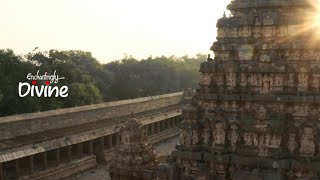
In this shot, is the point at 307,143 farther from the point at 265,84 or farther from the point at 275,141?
the point at 265,84

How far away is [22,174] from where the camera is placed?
21266 mm

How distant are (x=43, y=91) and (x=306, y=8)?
90.1 feet

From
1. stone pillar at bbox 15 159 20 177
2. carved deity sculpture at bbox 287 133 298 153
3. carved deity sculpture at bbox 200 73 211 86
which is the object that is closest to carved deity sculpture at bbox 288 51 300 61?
carved deity sculpture at bbox 287 133 298 153

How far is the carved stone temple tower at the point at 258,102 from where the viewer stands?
472 inches

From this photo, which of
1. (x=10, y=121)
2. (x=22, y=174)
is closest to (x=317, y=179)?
(x=22, y=174)

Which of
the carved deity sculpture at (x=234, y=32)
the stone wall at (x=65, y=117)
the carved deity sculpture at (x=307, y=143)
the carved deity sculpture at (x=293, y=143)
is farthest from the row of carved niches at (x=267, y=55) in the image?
the stone wall at (x=65, y=117)

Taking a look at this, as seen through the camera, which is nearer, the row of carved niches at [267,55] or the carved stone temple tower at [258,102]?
the carved stone temple tower at [258,102]

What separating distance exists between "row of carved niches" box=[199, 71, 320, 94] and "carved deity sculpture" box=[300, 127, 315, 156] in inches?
47.3

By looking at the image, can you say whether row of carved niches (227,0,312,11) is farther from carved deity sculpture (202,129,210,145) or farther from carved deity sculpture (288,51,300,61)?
carved deity sculpture (202,129,210,145)

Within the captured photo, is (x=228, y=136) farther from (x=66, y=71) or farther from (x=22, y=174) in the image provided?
(x=66, y=71)

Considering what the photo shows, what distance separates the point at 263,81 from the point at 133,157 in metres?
6.09

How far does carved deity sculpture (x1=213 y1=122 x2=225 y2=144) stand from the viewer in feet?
41.5

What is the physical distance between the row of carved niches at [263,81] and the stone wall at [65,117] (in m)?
14.2

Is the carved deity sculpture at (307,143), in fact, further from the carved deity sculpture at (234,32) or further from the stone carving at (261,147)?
the carved deity sculpture at (234,32)
